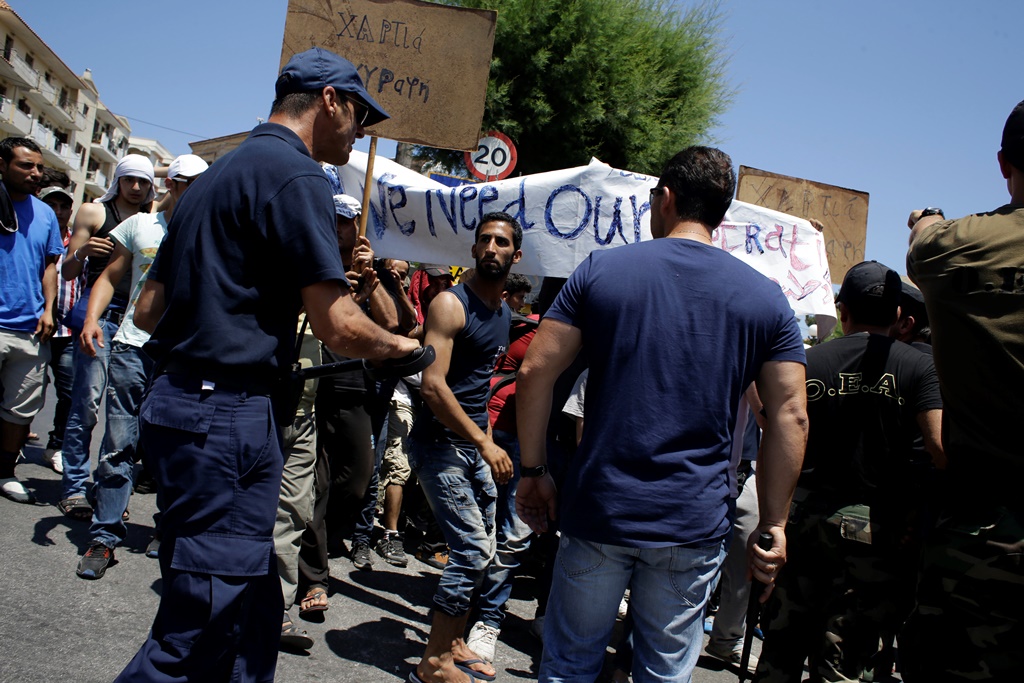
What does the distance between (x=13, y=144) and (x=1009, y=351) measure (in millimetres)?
5561

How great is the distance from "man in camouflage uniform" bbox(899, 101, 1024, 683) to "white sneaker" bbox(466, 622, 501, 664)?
2.03 meters

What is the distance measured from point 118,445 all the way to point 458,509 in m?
2.03

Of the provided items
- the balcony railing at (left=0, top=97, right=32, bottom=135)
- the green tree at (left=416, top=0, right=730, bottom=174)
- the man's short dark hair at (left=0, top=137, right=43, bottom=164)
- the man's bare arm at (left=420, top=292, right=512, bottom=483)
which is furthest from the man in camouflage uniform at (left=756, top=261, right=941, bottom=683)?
the balcony railing at (left=0, top=97, right=32, bottom=135)

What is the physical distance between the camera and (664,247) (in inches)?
96.4

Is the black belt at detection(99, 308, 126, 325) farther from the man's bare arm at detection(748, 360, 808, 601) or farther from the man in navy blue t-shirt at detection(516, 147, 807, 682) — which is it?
the man's bare arm at detection(748, 360, 808, 601)

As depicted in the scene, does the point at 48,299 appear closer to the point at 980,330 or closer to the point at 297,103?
the point at 297,103

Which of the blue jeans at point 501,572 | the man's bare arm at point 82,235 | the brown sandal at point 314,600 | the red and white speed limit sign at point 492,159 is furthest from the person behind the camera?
the red and white speed limit sign at point 492,159

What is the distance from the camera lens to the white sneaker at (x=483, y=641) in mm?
3971

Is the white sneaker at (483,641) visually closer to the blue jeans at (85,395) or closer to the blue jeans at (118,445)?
the blue jeans at (118,445)

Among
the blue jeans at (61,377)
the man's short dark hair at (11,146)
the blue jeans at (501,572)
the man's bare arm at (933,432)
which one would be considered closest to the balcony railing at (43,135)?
the blue jeans at (61,377)

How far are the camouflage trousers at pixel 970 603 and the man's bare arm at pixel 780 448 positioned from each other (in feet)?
1.46

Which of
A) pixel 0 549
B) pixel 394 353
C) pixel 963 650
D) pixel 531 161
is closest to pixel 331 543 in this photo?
pixel 0 549

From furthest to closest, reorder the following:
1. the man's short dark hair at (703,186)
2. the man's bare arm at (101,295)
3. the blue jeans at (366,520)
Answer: the blue jeans at (366,520)
the man's bare arm at (101,295)
the man's short dark hair at (703,186)

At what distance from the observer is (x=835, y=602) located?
3.16 metres
